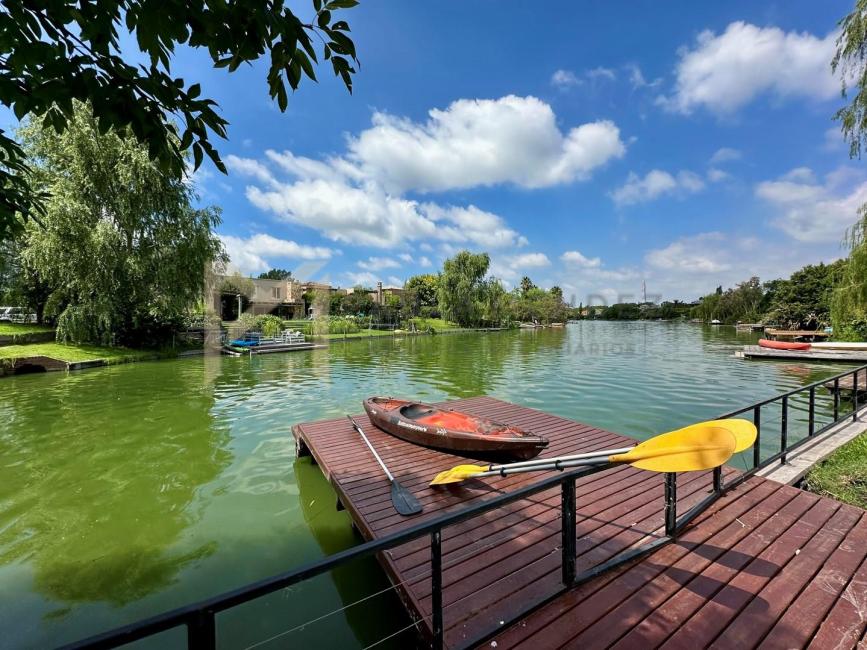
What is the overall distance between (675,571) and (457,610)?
5.52 ft

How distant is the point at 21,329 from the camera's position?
21.3 meters

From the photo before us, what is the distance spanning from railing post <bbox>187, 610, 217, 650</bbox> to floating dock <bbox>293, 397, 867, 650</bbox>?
1.58 m

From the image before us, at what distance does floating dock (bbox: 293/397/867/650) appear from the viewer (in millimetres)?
2402

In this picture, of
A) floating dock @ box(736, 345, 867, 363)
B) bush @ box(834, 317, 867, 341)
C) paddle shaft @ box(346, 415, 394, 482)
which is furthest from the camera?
bush @ box(834, 317, 867, 341)

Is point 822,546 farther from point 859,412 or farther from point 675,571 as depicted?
point 859,412

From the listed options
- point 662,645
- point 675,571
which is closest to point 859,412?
point 675,571

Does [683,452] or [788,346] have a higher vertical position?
[683,452]

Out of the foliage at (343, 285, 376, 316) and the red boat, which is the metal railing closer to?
the red boat

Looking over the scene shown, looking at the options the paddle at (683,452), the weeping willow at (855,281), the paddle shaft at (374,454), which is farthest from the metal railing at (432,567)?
the weeping willow at (855,281)

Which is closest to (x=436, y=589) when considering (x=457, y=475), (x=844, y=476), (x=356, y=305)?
(x=457, y=475)

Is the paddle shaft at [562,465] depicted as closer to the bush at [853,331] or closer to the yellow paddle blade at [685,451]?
the yellow paddle blade at [685,451]

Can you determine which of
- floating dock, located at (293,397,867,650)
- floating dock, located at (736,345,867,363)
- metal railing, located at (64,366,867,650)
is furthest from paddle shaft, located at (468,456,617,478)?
floating dock, located at (736,345,867,363)

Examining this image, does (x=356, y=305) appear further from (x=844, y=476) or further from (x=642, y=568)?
(x=642, y=568)

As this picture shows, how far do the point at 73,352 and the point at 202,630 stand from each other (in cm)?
2389
